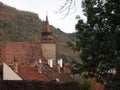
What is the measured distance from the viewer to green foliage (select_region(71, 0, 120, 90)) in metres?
14.1

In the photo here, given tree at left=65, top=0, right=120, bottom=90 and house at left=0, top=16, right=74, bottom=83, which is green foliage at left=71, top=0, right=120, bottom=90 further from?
house at left=0, top=16, right=74, bottom=83

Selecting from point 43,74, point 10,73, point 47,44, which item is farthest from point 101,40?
point 47,44

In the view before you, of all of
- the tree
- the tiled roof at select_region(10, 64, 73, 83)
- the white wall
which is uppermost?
the tree

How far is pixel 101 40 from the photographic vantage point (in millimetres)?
14750

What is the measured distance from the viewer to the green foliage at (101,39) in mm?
14141

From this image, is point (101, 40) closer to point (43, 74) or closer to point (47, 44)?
point (43, 74)

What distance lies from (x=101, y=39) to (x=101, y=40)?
68 millimetres

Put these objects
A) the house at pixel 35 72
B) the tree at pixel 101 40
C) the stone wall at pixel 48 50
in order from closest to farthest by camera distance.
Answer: the tree at pixel 101 40 → the house at pixel 35 72 → the stone wall at pixel 48 50

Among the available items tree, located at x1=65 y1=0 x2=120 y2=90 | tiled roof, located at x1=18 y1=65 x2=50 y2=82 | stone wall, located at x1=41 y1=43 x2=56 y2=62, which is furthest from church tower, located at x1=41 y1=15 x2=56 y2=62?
tree, located at x1=65 y1=0 x2=120 y2=90

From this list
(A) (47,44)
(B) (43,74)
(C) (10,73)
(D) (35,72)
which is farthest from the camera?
(A) (47,44)

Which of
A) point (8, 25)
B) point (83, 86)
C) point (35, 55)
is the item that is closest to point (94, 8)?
point (83, 86)

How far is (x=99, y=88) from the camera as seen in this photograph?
4662 centimetres

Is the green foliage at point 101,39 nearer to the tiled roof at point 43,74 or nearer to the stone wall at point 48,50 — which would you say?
the tiled roof at point 43,74

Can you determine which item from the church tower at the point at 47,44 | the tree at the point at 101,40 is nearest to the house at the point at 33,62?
the church tower at the point at 47,44
